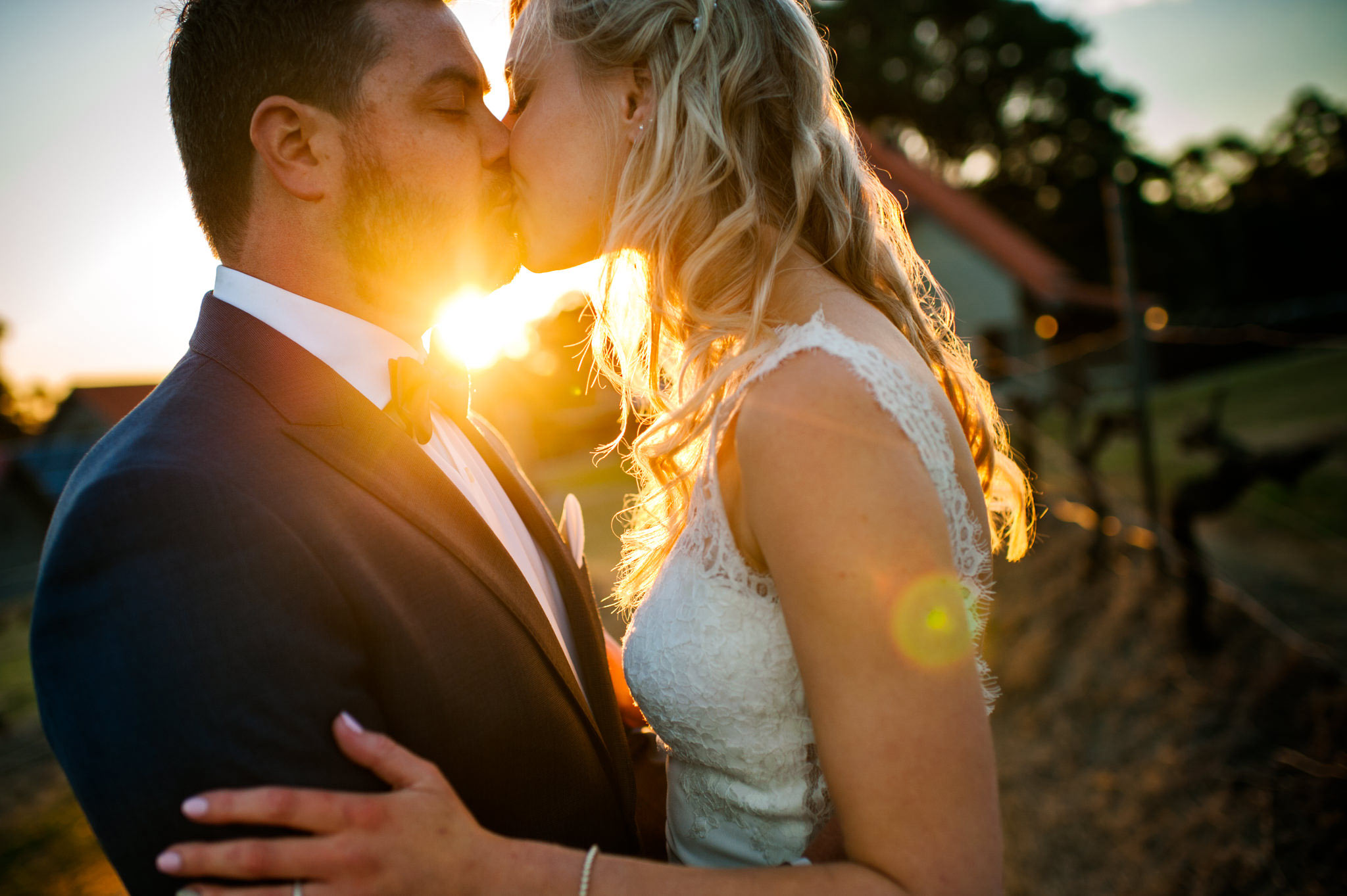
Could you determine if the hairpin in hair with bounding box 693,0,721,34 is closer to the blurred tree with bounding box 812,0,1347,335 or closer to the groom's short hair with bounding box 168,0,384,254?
the groom's short hair with bounding box 168,0,384,254

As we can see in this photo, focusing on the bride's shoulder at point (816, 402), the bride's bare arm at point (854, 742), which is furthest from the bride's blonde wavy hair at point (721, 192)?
the bride's bare arm at point (854, 742)

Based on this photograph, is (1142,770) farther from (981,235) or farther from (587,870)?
(981,235)

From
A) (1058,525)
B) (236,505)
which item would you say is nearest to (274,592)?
(236,505)

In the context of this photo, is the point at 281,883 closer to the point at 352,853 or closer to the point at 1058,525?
the point at 352,853

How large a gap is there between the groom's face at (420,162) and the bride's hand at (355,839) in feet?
3.76

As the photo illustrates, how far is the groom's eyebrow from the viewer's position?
181cm

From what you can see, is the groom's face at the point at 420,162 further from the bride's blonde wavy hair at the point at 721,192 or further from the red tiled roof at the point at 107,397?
the red tiled roof at the point at 107,397

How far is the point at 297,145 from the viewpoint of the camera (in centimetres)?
172

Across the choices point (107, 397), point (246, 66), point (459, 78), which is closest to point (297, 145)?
point (246, 66)

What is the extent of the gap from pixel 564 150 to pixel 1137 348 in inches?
203

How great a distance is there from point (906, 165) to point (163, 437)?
2053cm

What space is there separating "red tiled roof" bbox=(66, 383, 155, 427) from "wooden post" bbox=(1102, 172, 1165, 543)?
30492 mm

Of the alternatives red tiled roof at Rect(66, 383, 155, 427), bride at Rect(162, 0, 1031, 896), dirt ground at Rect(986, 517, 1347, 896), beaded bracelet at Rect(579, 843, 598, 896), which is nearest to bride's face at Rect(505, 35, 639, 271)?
bride at Rect(162, 0, 1031, 896)

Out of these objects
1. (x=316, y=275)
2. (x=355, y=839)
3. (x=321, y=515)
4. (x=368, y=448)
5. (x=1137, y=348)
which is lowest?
(x=355, y=839)
